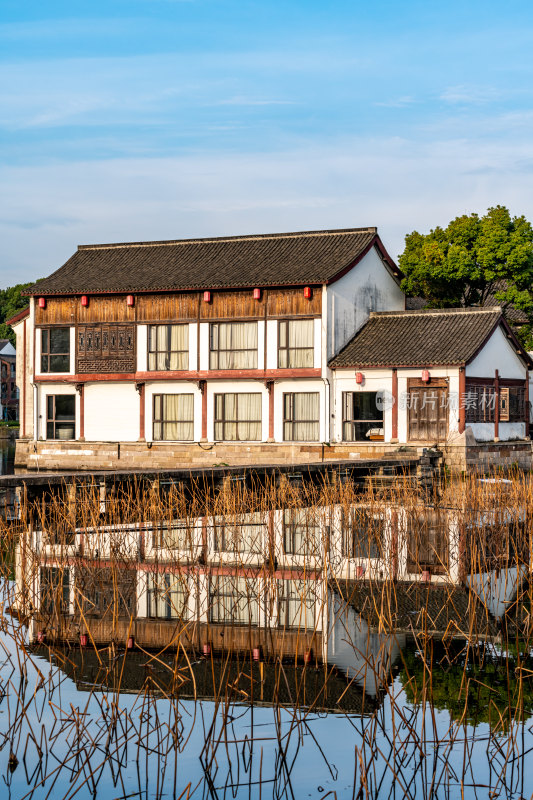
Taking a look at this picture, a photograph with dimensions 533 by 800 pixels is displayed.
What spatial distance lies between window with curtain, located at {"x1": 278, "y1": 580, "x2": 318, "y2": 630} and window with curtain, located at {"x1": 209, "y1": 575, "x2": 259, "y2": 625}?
0.83 feet

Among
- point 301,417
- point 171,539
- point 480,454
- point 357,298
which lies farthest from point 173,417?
point 171,539

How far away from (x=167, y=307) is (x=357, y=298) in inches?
239

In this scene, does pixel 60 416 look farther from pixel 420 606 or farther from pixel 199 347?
pixel 420 606

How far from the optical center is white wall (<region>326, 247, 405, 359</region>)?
99.7 feet

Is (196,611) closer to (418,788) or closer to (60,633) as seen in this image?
(60,633)

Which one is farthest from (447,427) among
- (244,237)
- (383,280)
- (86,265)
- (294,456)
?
(86,265)

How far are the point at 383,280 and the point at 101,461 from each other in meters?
11.3

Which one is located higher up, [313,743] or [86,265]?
[86,265]

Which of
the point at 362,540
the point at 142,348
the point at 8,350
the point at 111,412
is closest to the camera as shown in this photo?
the point at 362,540

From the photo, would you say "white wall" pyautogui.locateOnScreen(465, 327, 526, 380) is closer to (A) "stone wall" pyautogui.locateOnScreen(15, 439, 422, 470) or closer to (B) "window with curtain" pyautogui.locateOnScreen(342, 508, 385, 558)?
(A) "stone wall" pyautogui.locateOnScreen(15, 439, 422, 470)

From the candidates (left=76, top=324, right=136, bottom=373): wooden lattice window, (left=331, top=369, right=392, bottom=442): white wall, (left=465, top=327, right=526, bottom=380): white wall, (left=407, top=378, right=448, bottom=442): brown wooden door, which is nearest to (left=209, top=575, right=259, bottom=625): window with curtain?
(left=407, top=378, right=448, bottom=442): brown wooden door

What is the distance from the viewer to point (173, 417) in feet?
104

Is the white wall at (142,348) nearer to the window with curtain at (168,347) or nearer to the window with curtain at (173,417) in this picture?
the window with curtain at (168,347)

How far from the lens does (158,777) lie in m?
5.57
